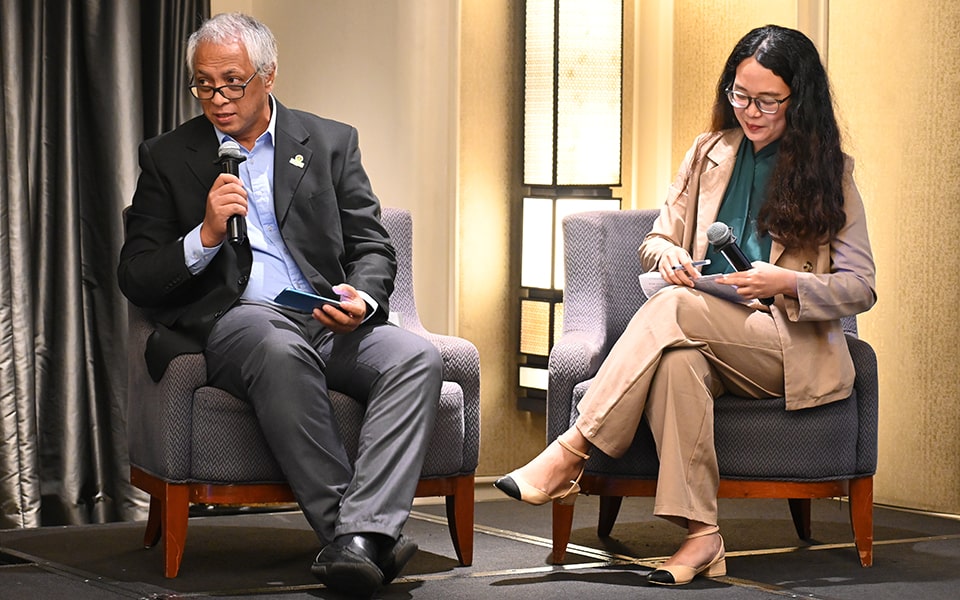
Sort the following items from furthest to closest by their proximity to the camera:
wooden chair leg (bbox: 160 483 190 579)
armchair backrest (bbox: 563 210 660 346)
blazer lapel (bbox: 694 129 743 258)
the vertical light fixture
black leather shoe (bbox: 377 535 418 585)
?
1. the vertical light fixture
2. armchair backrest (bbox: 563 210 660 346)
3. blazer lapel (bbox: 694 129 743 258)
4. wooden chair leg (bbox: 160 483 190 579)
5. black leather shoe (bbox: 377 535 418 585)

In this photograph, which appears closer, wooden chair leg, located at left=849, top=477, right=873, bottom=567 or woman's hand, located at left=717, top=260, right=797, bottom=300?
woman's hand, located at left=717, top=260, right=797, bottom=300

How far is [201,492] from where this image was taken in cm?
307

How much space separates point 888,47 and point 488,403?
1.69 meters

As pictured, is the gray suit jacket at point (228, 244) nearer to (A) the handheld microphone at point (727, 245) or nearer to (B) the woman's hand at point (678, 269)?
(B) the woman's hand at point (678, 269)

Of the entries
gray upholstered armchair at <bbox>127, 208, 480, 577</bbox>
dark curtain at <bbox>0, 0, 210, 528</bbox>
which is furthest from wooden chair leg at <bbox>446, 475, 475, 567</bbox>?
dark curtain at <bbox>0, 0, 210, 528</bbox>

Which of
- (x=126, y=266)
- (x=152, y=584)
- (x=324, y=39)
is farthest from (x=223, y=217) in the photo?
(x=324, y=39)

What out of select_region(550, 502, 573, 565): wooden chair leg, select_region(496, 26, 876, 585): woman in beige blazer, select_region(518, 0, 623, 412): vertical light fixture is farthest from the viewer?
select_region(518, 0, 623, 412): vertical light fixture

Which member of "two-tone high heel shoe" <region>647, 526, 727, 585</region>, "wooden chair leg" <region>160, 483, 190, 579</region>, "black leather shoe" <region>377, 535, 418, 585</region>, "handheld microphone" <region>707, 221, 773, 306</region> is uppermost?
"handheld microphone" <region>707, 221, 773, 306</region>

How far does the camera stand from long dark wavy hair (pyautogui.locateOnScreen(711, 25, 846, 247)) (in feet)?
10.9

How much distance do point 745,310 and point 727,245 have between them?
0.72ft

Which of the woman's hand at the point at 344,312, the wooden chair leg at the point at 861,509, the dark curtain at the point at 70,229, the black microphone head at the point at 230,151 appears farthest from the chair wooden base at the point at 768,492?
the dark curtain at the point at 70,229

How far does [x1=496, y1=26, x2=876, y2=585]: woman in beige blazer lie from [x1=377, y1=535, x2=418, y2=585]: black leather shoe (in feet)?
0.98

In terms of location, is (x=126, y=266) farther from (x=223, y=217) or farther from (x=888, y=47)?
(x=888, y=47)

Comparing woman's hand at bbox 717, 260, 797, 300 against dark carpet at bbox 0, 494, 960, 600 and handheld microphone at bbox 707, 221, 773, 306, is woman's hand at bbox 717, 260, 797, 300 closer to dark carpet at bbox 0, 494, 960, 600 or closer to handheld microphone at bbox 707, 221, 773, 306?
handheld microphone at bbox 707, 221, 773, 306
